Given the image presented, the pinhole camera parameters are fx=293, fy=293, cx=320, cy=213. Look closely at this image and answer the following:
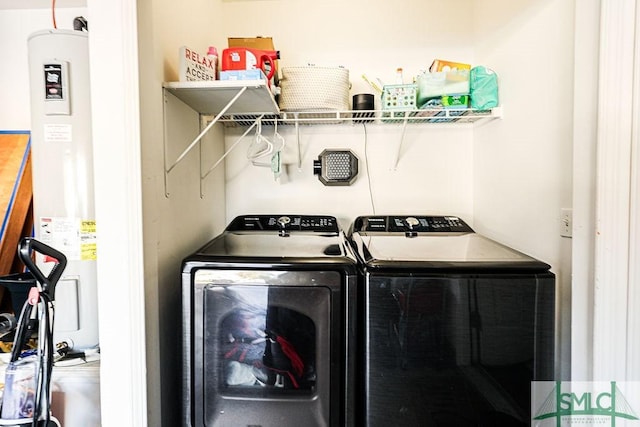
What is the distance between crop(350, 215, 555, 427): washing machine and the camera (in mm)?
950

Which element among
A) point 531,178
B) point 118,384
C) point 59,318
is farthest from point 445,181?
point 59,318

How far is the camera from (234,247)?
4.01 ft

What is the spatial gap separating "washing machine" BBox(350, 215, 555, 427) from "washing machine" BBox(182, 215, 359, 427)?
4.1 inches

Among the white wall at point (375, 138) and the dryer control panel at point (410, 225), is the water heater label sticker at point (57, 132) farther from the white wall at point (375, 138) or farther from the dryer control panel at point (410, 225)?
the dryer control panel at point (410, 225)

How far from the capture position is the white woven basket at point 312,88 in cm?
147

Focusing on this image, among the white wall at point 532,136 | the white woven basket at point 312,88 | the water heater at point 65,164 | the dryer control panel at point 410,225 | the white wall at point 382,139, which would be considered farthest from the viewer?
the white wall at point 382,139

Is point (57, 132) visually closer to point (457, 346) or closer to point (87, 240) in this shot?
point (87, 240)

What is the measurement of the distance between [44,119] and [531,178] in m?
1.99

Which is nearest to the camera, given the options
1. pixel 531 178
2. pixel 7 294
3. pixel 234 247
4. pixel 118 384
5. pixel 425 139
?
pixel 118 384

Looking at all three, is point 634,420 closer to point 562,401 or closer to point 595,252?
point 562,401

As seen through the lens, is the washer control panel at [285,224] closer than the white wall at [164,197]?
No

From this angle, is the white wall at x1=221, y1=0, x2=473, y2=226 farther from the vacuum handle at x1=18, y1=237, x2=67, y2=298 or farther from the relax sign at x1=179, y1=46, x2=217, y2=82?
the vacuum handle at x1=18, y1=237, x2=67, y2=298

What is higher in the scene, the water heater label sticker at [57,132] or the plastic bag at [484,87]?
the plastic bag at [484,87]

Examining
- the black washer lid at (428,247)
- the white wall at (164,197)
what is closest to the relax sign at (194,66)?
the white wall at (164,197)
